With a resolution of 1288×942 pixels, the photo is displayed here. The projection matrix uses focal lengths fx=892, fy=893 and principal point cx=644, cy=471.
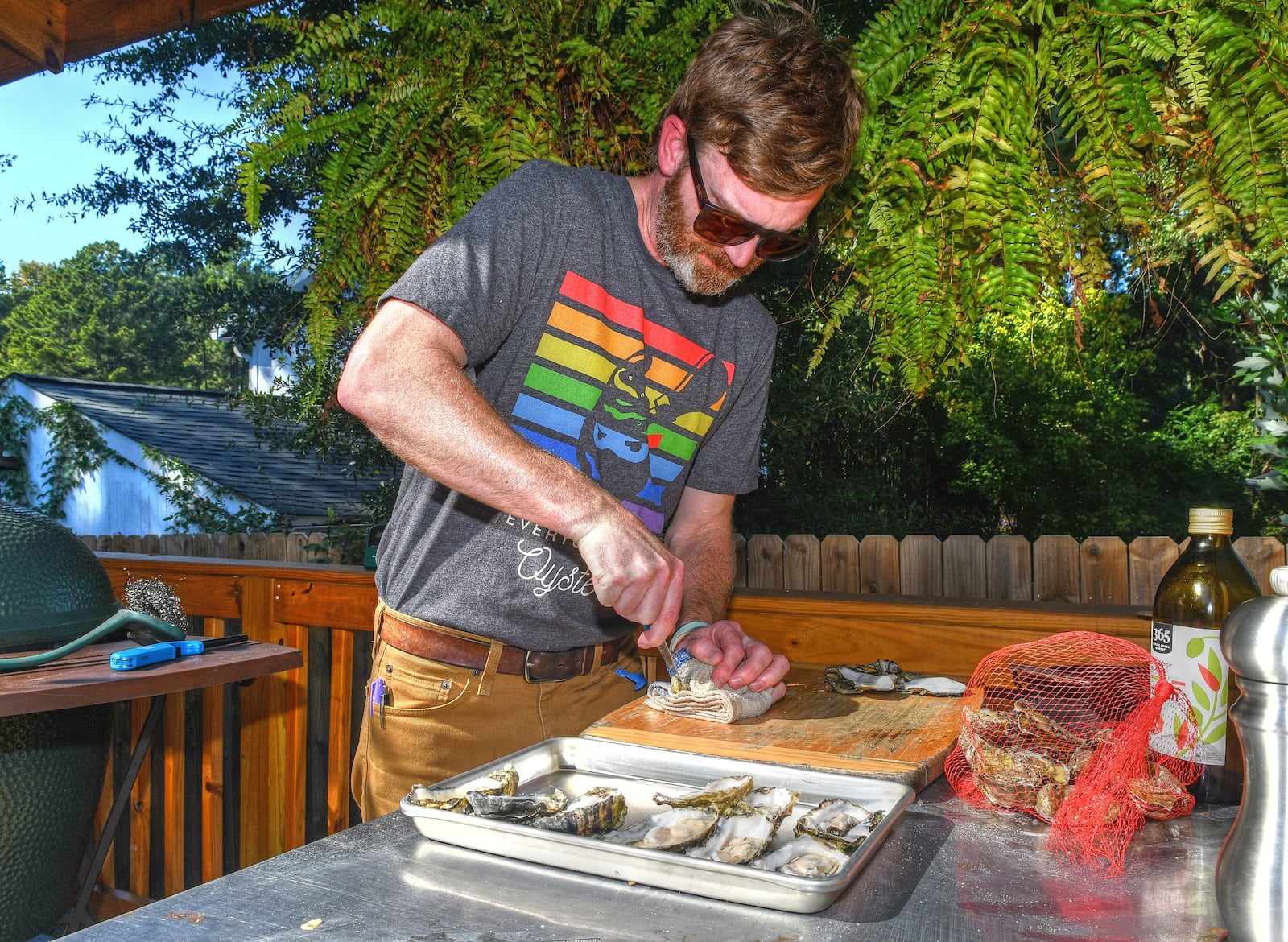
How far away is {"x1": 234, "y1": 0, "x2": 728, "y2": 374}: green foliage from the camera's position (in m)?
2.15

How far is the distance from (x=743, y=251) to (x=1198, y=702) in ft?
3.86

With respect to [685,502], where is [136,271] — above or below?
above

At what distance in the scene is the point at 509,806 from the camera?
102 centimetres

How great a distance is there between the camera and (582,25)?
2.24m

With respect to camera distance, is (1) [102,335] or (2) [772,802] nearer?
(2) [772,802]

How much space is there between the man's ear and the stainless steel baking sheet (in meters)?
1.24

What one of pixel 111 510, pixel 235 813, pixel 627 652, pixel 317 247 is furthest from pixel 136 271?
pixel 627 652

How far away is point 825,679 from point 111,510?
20.6 meters

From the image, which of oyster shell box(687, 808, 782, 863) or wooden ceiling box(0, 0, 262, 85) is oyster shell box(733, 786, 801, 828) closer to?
oyster shell box(687, 808, 782, 863)

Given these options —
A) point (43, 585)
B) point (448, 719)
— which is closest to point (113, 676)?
point (43, 585)

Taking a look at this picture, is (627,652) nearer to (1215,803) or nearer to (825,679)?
(825,679)

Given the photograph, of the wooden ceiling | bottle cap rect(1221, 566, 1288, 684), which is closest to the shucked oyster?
bottle cap rect(1221, 566, 1288, 684)

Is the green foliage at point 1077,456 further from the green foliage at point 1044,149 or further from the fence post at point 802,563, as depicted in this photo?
the green foliage at point 1044,149

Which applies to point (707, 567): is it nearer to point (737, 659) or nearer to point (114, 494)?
point (737, 659)
